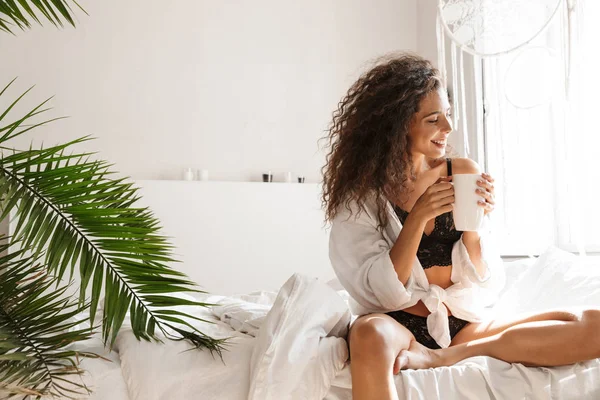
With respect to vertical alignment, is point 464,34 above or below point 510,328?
above

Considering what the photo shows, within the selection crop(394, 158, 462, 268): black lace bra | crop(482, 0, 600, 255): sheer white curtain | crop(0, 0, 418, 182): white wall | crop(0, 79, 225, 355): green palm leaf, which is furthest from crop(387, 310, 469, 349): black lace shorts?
crop(0, 0, 418, 182): white wall

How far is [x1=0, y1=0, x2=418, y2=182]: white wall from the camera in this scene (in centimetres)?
323

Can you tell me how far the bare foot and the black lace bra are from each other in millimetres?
252

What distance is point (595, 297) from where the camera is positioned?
166 cm

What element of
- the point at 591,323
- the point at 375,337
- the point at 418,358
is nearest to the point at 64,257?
the point at 375,337

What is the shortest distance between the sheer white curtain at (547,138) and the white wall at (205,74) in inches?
39.6

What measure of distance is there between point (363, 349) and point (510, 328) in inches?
14.1

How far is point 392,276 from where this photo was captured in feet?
4.77

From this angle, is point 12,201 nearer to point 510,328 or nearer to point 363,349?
point 363,349

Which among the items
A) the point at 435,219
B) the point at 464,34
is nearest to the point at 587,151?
the point at 464,34

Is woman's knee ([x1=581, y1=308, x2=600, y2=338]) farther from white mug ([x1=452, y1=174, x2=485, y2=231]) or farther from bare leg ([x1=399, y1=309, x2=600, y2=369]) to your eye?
white mug ([x1=452, y1=174, x2=485, y2=231])

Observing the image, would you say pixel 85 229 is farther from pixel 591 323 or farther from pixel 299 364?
pixel 591 323

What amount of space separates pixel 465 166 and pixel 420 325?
47cm

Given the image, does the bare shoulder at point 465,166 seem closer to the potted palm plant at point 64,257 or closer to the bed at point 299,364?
the bed at point 299,364
